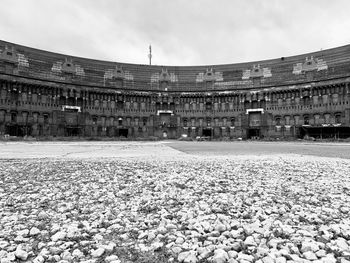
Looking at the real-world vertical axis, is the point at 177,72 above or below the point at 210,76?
above

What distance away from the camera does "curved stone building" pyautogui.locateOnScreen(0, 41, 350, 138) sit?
56.3 meters

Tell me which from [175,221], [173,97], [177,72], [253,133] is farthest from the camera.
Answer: [177,72]

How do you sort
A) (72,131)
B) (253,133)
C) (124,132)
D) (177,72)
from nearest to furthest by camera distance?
1. (72,131)
2. (253,133)
3. (124,132)
4. (177,72)

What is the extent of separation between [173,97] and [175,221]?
69.5m

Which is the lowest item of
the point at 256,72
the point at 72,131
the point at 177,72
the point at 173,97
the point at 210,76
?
the point at 72,131

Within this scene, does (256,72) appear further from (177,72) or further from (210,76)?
(177,72)

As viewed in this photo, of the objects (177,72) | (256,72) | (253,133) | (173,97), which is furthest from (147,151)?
(177,72)

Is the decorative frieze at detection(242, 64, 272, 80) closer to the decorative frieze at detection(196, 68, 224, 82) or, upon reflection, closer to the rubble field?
the decorative frieze at detection(196, 68, 224, 82)

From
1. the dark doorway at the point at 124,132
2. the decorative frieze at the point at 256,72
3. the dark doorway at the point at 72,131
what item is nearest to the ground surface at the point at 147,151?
the dark doorway at the point at 72,131

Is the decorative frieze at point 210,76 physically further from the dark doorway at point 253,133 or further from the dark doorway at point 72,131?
the dark doorway at point 72,131

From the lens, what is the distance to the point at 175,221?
3725 millimetres

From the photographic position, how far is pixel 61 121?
200 feet

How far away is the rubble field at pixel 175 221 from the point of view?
273 cm

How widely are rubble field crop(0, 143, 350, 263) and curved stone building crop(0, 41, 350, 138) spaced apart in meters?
58.3
